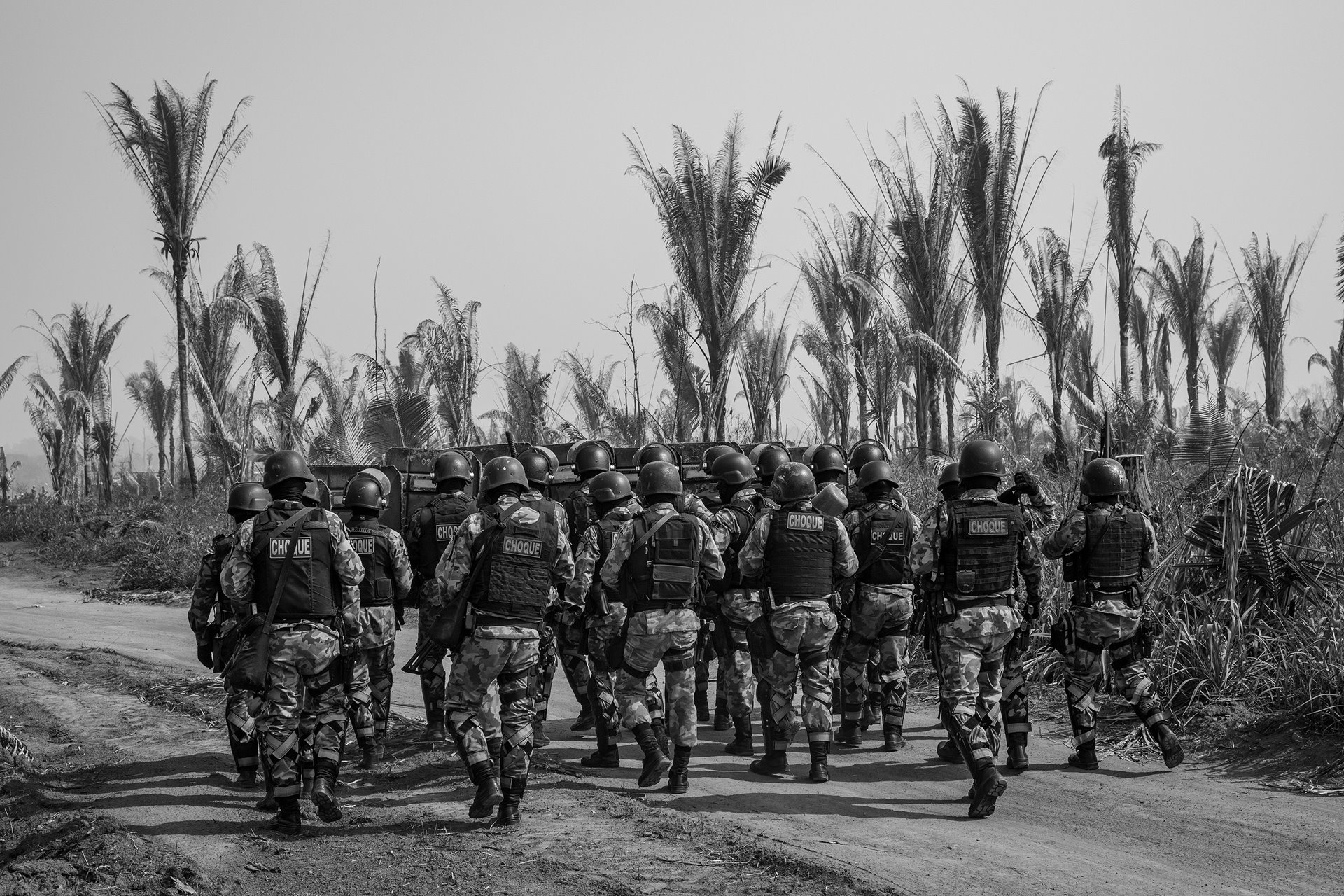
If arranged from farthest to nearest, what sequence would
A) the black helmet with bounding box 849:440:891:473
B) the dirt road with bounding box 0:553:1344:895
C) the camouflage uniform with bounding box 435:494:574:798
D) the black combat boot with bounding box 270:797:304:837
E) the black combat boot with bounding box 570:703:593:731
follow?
the black helmet with bounding box 849:440:891:473, the black combat boot with bounding box 570:703:593:731, the camouflage uniform with bounding box 435:494:574:798, the black combat boot with bounding box 270:797:304:837, the dirt road with bounding box 0:553:1344:895

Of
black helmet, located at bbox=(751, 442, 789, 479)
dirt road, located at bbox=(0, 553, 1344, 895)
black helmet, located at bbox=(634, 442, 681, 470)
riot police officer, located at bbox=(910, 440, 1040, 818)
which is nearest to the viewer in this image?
dirt road, located at bbox=(0, 553, 1344, 895)

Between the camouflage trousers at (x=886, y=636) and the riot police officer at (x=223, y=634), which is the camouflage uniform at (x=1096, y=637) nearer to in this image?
the camouflage trousers at (x=886, y=636)

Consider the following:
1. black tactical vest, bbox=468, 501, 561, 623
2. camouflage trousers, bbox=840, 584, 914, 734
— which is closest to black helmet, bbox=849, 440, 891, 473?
camouflage trousers, bbox=840, 584, 914, 734

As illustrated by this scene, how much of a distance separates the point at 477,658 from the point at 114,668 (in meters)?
6.66

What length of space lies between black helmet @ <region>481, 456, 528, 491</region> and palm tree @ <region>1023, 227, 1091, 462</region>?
9229mm

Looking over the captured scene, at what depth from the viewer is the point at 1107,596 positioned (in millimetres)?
6895

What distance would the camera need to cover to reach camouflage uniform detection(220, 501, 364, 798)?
19.2 feet

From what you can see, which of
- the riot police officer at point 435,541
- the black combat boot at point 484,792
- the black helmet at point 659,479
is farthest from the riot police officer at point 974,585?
the riot police officer at point 435,541

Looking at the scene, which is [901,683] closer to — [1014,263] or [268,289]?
[1014,263]

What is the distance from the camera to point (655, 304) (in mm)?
17719

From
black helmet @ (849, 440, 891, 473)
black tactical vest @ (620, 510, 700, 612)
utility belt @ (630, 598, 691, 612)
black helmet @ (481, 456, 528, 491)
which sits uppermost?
black helmet @ (849, 440, 891, 473)

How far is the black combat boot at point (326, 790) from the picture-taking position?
599 centimetres

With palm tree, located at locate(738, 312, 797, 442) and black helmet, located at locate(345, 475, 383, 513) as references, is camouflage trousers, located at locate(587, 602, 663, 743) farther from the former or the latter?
palm tree, located at locate(738, 312, 797, 442)

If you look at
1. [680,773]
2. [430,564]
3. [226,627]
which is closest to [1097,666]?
[680,773]
